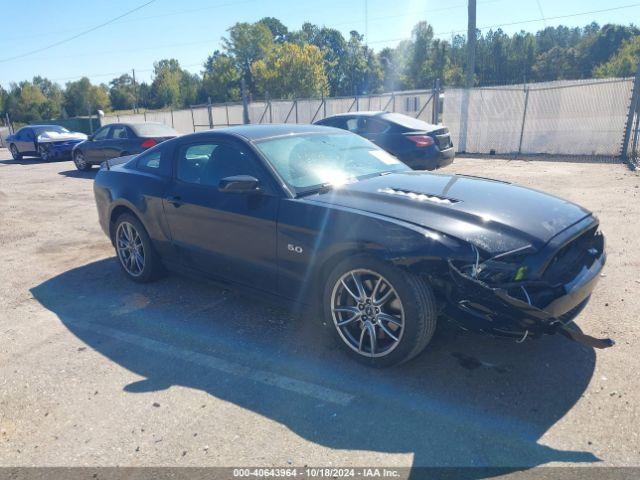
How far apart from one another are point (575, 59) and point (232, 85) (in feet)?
185

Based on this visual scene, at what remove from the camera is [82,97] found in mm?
69250

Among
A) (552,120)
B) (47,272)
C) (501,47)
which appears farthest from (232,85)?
(47,272)

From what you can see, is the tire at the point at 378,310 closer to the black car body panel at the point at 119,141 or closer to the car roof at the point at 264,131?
the car roof at the point at 264,131

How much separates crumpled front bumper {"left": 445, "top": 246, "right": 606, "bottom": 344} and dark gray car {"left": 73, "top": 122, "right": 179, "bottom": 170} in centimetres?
1164

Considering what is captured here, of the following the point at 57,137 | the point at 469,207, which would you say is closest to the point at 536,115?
the point at 469,207

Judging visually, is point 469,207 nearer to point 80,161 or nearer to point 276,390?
point 276,390

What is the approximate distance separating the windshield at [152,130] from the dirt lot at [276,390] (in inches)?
367

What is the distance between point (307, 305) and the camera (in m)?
3.59

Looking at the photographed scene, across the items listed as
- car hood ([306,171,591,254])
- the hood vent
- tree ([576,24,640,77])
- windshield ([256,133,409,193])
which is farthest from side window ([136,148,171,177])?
tree ([576,24,640,77])

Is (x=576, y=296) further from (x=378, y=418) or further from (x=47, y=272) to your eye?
(x=47, y=272)

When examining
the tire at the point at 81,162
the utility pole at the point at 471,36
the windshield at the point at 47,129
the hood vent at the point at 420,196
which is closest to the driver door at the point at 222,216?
the hood vent at the point at 420,196

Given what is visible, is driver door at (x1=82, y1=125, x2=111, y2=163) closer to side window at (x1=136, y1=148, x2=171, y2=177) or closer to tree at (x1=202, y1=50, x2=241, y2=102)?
side window at (x1=136, y1=148, x2=171, y2=177)

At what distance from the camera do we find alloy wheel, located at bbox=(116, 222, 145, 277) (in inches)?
199

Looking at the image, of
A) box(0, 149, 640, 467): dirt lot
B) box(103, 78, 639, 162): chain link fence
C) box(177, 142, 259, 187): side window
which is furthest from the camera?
box(103, 78, 639, 162): chain link fence
